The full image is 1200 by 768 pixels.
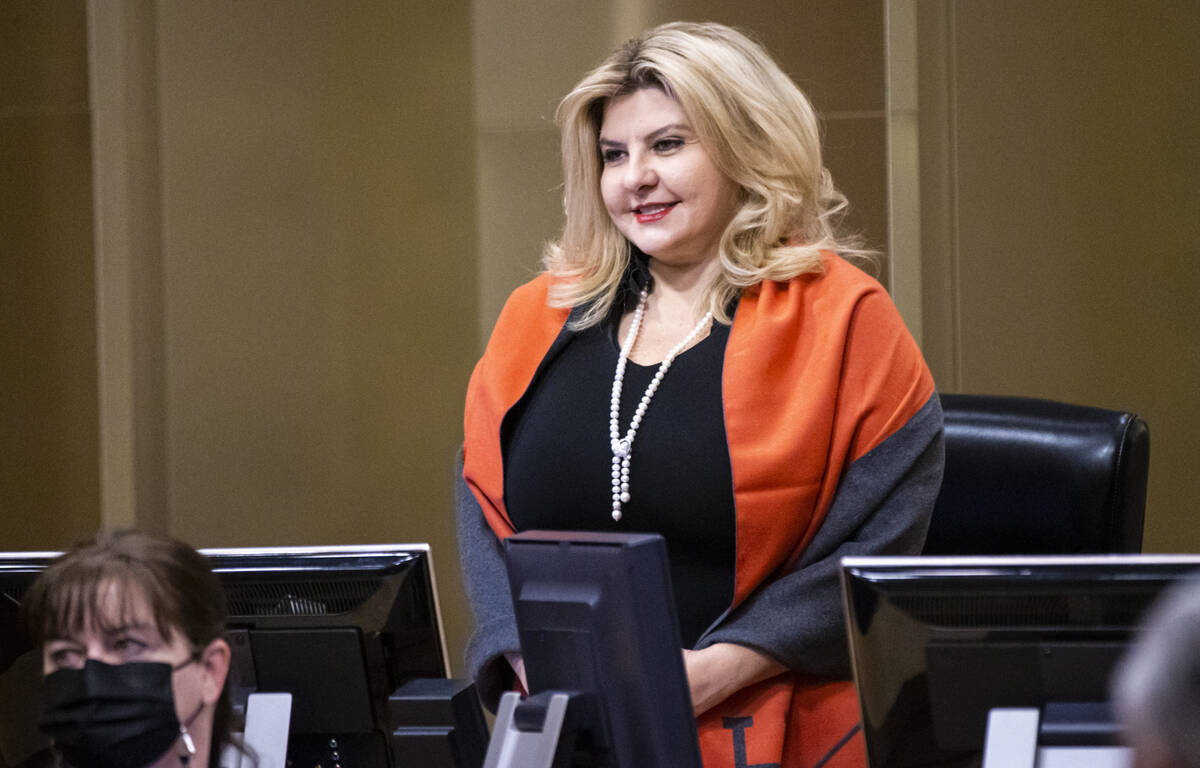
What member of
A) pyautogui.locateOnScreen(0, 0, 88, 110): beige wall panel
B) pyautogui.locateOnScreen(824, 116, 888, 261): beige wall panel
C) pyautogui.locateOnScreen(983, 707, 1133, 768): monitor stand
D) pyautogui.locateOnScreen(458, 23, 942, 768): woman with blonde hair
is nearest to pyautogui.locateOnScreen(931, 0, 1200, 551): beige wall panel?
pyautogui.locateOnScreen(824, 116, 888, 261): beige wall panel

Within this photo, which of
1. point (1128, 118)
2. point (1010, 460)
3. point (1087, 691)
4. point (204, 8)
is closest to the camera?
point (1087, 691)

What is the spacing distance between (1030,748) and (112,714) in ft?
2.79

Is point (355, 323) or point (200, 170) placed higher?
point (200, 170)

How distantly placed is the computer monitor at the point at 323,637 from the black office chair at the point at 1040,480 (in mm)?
1024

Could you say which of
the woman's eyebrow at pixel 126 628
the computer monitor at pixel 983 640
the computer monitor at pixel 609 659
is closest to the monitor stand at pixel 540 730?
the computer monitor at pixel 609 659

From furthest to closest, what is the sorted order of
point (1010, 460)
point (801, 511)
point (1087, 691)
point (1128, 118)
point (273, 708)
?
point (1128, 118)
point (1010, 460)
point (801, 511)
point (273, 708)
point (1087, 691)

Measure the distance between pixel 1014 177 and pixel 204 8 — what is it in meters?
2.31

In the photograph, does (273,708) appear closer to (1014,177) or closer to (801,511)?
(801,511)

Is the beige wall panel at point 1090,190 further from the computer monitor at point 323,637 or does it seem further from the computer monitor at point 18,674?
the computer monitor at point 18,674

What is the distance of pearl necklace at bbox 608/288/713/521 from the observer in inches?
71.1

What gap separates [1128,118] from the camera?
3600 millimetres

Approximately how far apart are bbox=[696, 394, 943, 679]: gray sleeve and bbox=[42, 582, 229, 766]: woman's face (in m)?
0.64

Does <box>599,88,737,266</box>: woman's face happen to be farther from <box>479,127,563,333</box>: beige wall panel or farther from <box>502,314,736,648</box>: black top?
<box>479,127,563,333</box>: beige wall panel

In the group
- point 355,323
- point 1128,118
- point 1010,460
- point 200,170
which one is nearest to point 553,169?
point 355,323
